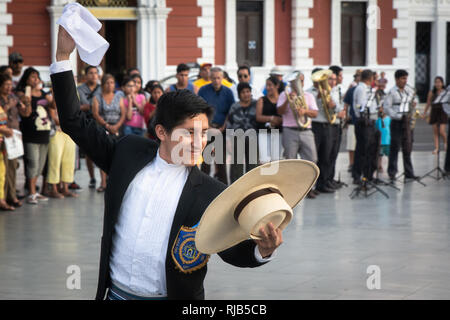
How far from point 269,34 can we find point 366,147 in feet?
49.3

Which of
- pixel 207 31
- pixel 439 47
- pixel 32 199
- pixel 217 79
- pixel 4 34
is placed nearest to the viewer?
pixel 32 199

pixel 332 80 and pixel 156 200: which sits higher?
pixel 332 80

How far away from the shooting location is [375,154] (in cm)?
1207

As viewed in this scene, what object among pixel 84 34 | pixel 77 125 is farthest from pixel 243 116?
pixel 84 34

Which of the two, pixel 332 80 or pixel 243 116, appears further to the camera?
pixel 332 80

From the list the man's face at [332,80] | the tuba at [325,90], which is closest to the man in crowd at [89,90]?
the tuba at [325,90]

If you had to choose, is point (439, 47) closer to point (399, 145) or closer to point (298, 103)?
point (399, 145)

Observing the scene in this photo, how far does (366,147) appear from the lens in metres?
12.2

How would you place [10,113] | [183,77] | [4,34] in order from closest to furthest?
[10,113]
[183,77]
[4,34]

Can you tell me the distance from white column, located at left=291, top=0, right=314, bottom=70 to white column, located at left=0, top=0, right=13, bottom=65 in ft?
28.4

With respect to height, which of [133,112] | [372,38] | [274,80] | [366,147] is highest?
[372,38]

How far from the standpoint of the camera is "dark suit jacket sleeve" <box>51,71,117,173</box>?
3.27 metres
